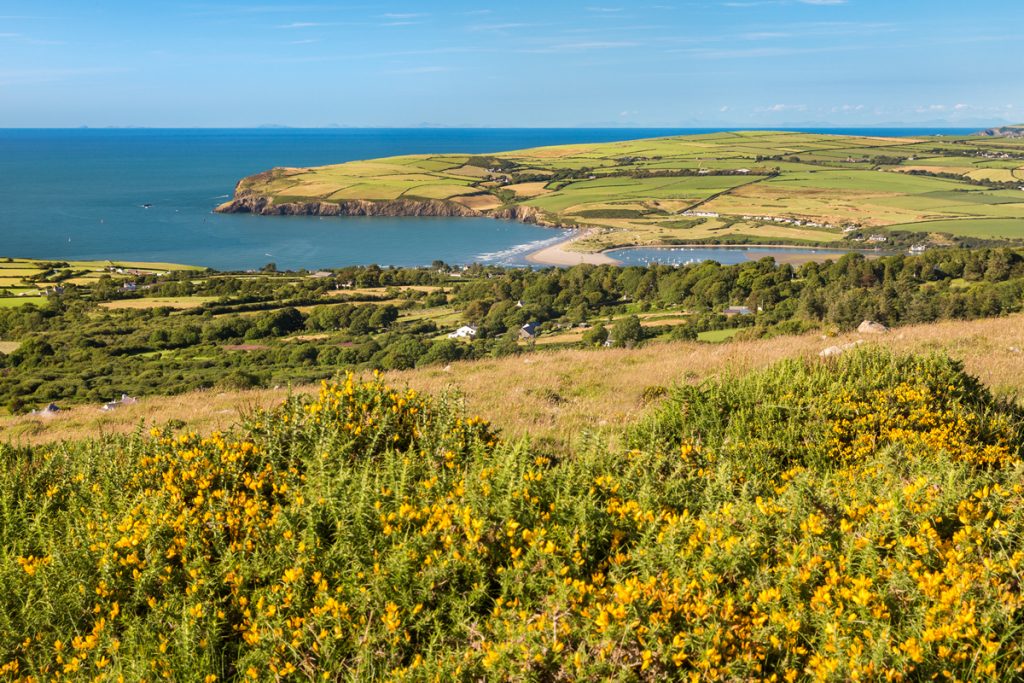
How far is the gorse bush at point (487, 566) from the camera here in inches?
135

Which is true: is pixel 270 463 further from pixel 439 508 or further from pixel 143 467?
pixel 439 508

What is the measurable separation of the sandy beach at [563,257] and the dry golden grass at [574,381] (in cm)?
7469

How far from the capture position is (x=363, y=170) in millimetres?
185875

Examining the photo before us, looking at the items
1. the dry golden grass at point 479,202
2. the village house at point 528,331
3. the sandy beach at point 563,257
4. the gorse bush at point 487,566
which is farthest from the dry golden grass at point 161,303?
the dry golden grass at point 479,202

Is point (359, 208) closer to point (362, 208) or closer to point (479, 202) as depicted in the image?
point (362, 208)

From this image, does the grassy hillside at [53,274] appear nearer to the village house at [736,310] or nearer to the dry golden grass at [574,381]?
the village house at [736,310]

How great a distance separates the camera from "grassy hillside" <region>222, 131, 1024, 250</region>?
108 metres

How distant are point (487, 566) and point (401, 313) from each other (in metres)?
59.8

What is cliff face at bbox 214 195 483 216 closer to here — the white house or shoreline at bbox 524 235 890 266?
shoreline at bbox 524 235 890 266

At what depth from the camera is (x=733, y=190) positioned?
143250 mm

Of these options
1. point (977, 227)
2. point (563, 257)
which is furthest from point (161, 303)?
point (977, 227)

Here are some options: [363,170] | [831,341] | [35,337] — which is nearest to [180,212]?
[363,170]

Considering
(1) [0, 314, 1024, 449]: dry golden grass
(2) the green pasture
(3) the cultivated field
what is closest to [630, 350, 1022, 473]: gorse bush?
(1) [0, 314, 1024, 449]: dry golden grass

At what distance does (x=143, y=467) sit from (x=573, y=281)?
61.0 m
